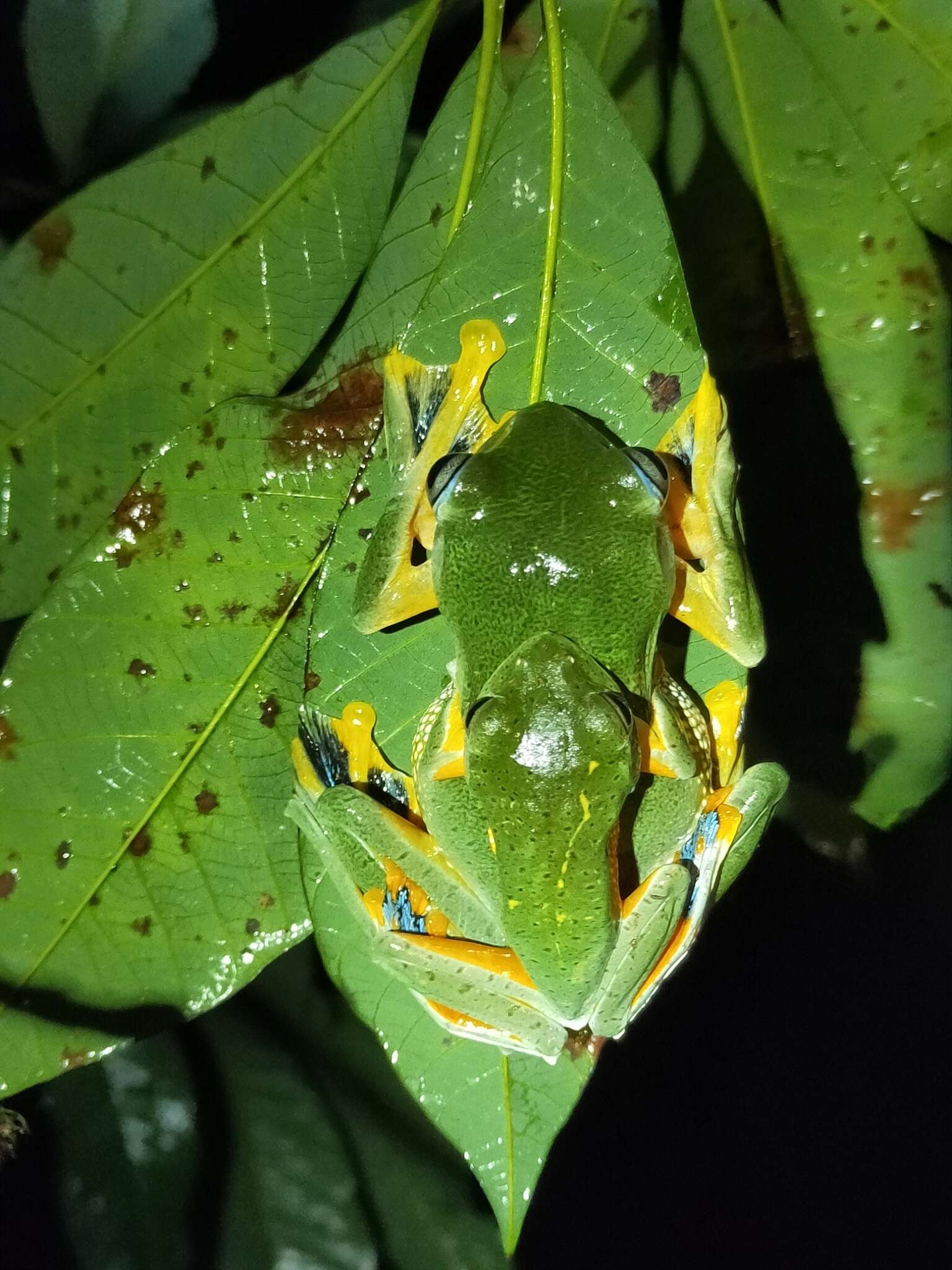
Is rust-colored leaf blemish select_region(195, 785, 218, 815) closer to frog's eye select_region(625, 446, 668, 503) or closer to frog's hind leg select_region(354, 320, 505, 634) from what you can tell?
frog's hind leg select_region(354, 320, 505, 634)

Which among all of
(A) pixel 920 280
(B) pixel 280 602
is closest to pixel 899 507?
(A) pixel 920 280

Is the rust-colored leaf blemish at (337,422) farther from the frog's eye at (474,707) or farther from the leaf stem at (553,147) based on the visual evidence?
the frog's eye at (474,707)

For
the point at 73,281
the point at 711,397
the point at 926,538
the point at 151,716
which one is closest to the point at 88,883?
the point at 151,716

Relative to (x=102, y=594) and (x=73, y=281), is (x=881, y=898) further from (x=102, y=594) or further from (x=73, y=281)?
(x=73, y=281)

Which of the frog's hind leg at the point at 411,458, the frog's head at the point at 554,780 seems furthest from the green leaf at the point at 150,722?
the frog's head at the point at 554,780

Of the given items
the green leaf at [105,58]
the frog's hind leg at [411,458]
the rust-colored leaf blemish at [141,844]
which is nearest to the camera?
the frog's hind leg at [411,458]
